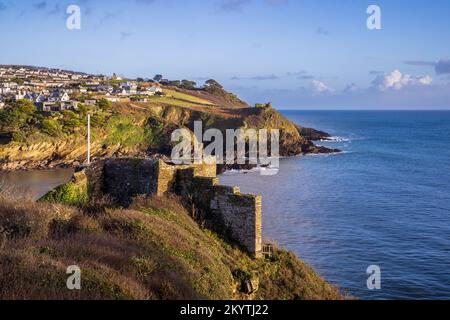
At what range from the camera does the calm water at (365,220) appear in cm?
2574

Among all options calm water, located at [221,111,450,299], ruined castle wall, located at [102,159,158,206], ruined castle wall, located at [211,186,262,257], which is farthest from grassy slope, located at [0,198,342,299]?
calm water, located at [221,111,450,299]

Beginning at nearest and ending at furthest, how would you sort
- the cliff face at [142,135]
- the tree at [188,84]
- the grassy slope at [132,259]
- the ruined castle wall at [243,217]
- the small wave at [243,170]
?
the grassy slope at [132,259], the ruined castle wall at [243,217], the small wave at [243,170], the cliff face at [142,135], the tree at [188,84]

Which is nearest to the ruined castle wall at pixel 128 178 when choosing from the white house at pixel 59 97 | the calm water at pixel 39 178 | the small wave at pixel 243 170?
the calm water at pixel 39 178

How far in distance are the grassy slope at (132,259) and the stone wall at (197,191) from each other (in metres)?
0.75

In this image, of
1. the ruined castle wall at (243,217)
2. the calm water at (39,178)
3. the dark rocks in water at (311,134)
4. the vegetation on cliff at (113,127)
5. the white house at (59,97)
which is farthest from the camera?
the dark rocks in water at (311,134)

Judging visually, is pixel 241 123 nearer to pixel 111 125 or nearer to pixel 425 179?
pixel 111 125

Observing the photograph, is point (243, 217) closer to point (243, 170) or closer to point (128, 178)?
point (128, 178)

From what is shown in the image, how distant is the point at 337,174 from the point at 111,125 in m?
37.9

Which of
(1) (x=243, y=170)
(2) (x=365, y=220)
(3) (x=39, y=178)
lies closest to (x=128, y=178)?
(2) (x=365, y=220)

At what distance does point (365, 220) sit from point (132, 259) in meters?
29.8

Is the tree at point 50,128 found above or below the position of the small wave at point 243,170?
above

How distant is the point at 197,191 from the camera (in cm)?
1783

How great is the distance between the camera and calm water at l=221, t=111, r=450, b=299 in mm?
25741

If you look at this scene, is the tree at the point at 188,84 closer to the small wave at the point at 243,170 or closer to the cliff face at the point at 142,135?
the cliff face at the point at 142,135
